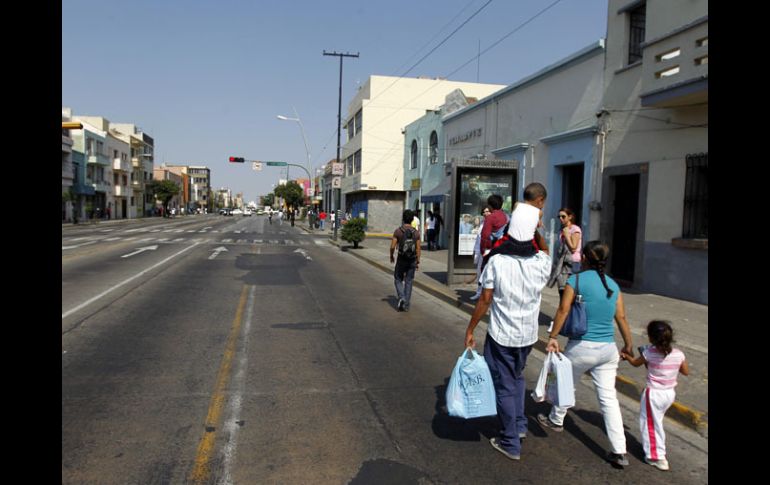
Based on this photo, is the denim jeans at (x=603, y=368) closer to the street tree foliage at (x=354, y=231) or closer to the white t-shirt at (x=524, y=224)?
the white t-shirt at (x=524, y=224)

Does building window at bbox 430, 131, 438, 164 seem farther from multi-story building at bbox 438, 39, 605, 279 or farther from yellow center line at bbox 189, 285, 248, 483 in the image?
yellow center line at bbox 189, 285, 248, 483

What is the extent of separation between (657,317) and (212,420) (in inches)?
296

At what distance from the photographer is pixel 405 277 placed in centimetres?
998

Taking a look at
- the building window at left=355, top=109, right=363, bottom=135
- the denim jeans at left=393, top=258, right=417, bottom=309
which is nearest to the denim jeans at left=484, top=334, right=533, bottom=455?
the denim jeans at left=393, top=258, right=417, bottom=309

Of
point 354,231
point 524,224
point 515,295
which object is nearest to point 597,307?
Result: point 515,295

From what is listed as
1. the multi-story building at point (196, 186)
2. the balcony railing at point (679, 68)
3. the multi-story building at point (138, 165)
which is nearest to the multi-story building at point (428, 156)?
the balcony railing at point (679, 68)

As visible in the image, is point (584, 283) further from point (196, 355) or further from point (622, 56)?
point (622, 56)

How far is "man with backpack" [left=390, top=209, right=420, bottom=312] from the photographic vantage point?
9.57 meters

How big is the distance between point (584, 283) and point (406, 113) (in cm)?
3966

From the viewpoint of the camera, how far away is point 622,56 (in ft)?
40.6

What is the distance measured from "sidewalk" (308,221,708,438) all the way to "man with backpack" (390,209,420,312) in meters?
1.23

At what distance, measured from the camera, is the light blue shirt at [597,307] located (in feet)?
13.4

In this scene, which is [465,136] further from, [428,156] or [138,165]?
[138,165]
